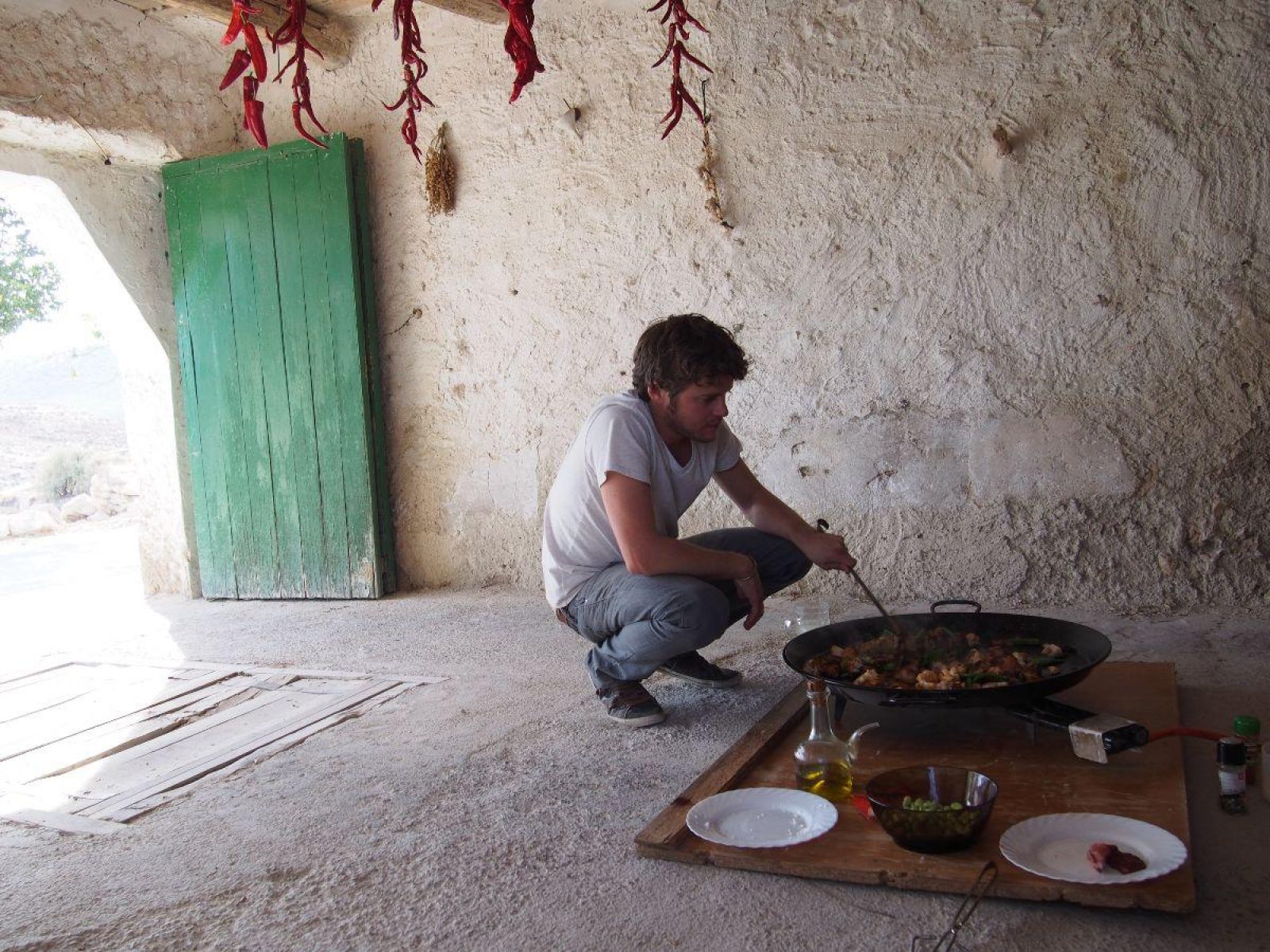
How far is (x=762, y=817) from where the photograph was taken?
6.84ft

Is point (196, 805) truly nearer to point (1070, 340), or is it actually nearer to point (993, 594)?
point (993, 594)

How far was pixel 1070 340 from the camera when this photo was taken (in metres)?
3.83

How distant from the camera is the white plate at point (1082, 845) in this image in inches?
68.0

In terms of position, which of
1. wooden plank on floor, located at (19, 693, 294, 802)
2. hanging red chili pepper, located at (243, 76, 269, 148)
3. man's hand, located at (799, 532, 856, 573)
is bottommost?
wooden plank on floor, located at (19, 693, 294, 802)

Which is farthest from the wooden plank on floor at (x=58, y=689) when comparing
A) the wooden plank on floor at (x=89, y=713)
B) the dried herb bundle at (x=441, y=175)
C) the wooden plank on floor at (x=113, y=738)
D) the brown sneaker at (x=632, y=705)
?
the dried herb bundle at (x=441, y=175)

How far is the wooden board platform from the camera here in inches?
70.5

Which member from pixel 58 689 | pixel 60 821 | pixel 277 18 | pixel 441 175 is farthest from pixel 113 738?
pixel 277 18

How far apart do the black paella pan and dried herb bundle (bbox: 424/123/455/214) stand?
10.3ft

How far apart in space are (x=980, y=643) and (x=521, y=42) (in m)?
1.97

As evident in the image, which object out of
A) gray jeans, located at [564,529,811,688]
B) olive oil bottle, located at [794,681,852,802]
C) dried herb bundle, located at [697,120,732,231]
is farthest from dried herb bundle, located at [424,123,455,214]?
olive oil bottle, located at [794,681,852,802]

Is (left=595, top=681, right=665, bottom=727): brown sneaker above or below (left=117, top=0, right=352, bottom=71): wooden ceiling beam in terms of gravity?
below

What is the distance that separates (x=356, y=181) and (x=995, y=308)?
10.4ft

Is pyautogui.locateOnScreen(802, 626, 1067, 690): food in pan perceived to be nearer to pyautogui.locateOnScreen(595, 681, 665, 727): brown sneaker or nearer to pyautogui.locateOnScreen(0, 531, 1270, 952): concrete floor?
pyautogui.locateOnScreen(0, 531, 1270, 952): concrete floor

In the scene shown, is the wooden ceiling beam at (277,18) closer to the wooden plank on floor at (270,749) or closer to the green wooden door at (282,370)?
the green wooden door at (282,370)
